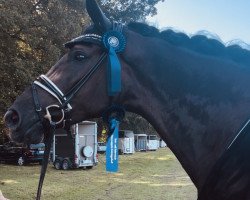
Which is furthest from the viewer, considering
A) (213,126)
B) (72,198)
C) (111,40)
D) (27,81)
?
(27,81)

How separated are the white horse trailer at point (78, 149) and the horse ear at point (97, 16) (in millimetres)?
21207

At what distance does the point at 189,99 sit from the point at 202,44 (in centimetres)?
46

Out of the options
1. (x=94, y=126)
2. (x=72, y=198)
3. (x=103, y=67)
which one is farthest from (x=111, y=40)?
(x=94, y=126)

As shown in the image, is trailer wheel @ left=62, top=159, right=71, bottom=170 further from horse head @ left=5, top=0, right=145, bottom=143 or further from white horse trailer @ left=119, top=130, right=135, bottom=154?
horse head @ left=5, top=0, right=145, bottom=143

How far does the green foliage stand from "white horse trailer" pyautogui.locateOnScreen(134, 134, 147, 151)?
92.3 feet

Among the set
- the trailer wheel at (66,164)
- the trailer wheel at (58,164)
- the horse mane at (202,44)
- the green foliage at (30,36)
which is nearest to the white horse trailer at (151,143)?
the trailer wheel at (58,164)

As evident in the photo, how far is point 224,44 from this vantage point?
3.12 m

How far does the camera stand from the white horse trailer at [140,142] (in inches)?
2095

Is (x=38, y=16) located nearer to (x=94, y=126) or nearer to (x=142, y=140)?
(x=94, y=126)

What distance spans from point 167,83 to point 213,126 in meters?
0.49

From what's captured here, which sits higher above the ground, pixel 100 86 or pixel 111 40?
pixel 111 40

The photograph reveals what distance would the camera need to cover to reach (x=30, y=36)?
23547mm

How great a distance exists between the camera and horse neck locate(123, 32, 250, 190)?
9.14 feet

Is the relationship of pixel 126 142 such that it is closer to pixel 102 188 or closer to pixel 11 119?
pixel 102 188
